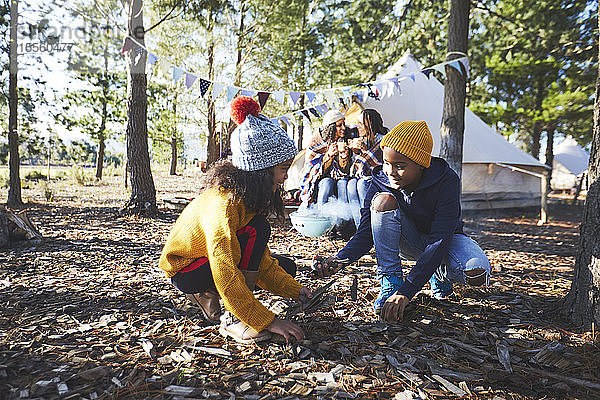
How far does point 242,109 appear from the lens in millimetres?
1706

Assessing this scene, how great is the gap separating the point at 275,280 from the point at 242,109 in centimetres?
86

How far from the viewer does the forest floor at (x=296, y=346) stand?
1.36m

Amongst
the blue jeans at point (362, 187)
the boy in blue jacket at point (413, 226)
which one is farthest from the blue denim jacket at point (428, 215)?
the blue jeans at point (362, 187)

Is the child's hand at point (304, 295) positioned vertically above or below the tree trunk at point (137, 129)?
below

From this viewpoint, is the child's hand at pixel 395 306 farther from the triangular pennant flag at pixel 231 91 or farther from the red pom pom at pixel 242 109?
the triangular pennant flag at pixel 231 91

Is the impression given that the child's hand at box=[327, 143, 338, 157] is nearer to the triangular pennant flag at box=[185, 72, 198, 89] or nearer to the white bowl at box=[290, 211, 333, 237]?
the white bowl at box=[290, 211, 333, 237]

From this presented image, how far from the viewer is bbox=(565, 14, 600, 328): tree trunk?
1773 millimetres

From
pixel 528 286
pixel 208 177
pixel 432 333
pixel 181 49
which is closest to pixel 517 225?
pixel 528 286

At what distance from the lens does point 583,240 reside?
1.86 meters

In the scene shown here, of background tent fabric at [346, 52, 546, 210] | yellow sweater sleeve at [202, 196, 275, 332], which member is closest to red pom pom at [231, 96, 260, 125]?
yellow sweater sleeve at [202, 196, 275, 332]

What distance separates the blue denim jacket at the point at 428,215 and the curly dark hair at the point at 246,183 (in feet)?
1.97

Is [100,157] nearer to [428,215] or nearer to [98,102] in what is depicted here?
[98,102]

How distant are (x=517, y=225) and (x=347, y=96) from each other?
11.2ft

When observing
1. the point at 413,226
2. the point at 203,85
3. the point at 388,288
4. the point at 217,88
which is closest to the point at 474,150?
the point at 217,88
